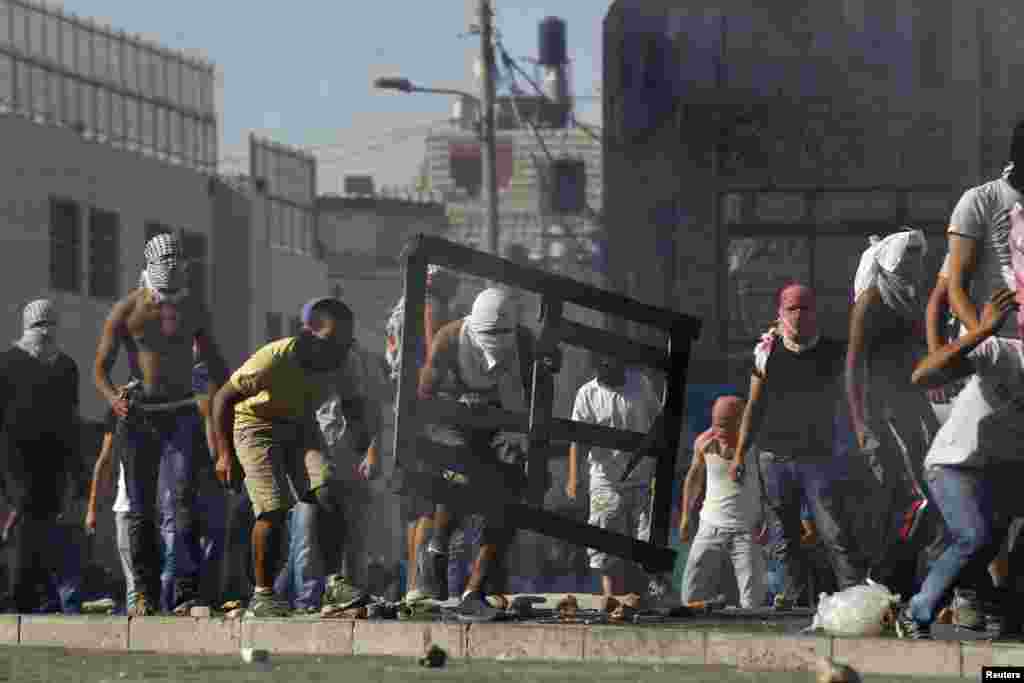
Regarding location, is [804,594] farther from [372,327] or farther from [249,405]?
[372,327]

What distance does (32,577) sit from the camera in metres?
13.8

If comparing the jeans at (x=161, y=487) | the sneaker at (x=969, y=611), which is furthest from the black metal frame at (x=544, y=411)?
the sneaker at (x=969, y=611)

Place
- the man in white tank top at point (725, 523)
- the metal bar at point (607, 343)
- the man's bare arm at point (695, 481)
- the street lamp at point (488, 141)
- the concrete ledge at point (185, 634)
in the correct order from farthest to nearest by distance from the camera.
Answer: the street lamp at point (488, 141) → the man's bare arm at point (695, 481) → the man in white tank top at point (725, 523) → the metal bar at point (607, 343) → the concrete ledge at point (185, 634)

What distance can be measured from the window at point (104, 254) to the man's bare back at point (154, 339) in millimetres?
31787

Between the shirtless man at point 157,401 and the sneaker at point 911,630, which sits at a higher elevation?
the shirtless man at point 157,401

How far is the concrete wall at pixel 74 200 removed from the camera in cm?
4053

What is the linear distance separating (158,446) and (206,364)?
0.44 metres

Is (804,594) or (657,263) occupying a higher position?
(657,263)

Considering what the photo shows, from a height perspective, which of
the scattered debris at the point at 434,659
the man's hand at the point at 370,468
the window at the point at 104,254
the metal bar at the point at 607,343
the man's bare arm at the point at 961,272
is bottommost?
the scattered debris at the point at 434,659

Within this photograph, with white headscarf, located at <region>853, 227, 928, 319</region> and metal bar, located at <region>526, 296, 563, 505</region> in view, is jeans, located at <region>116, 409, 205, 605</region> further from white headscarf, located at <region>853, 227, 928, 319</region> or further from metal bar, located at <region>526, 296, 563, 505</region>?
white headscarf, located at <region>853, 227, 928, 319</region>

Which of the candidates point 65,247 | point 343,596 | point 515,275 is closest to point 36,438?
point 343,596

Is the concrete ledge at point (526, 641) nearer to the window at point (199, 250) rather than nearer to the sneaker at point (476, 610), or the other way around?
the sneaker at point (476, 610)

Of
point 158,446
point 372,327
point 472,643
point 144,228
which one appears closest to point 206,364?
point 158,446

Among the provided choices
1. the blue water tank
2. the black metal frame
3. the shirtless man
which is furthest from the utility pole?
the blue water tank
